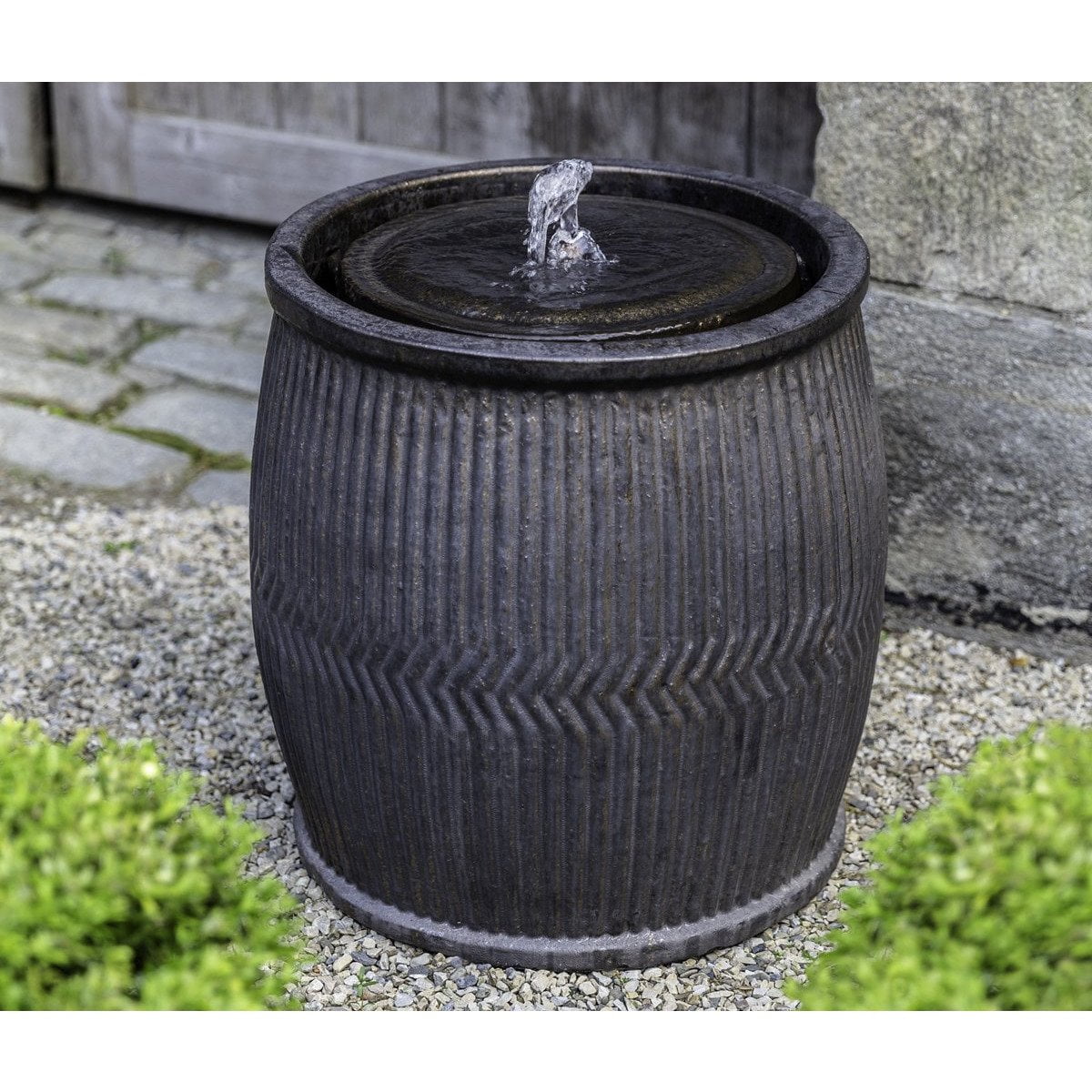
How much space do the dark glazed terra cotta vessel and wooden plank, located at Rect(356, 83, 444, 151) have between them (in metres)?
2.61

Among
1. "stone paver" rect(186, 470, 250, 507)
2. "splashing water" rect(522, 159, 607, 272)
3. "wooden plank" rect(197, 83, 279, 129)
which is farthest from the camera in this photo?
"wooden plank" rect(197, 83, 279, 129)

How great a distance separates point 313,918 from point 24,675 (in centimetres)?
106

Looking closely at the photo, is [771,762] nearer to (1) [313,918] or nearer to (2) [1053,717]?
(1) [313,918]

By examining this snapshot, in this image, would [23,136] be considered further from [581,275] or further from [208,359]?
[581,275]

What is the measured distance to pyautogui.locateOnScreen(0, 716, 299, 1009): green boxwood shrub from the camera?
1761 mm

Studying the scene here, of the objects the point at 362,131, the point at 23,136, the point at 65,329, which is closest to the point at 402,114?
the point at 362,131

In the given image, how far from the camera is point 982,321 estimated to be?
129 inches

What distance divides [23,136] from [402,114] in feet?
4.97

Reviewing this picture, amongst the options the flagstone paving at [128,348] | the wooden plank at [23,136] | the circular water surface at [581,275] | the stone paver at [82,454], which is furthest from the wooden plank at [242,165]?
the circular water surface at [581,275]

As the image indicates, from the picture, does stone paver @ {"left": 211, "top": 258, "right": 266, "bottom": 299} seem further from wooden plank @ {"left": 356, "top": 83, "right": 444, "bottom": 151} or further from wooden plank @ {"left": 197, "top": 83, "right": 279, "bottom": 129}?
wooden plank @ {"left": 356, "top": 83, "right": 444, "bottom": 151}

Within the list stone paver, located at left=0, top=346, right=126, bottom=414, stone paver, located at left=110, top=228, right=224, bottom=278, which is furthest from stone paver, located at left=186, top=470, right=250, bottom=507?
stone paver, located at left=110, top=228, right=224, bottom=278

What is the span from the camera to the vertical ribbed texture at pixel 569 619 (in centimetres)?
225

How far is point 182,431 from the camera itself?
448 cm

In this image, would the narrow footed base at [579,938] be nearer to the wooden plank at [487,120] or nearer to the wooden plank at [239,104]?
the wooden plank at [487,120]
